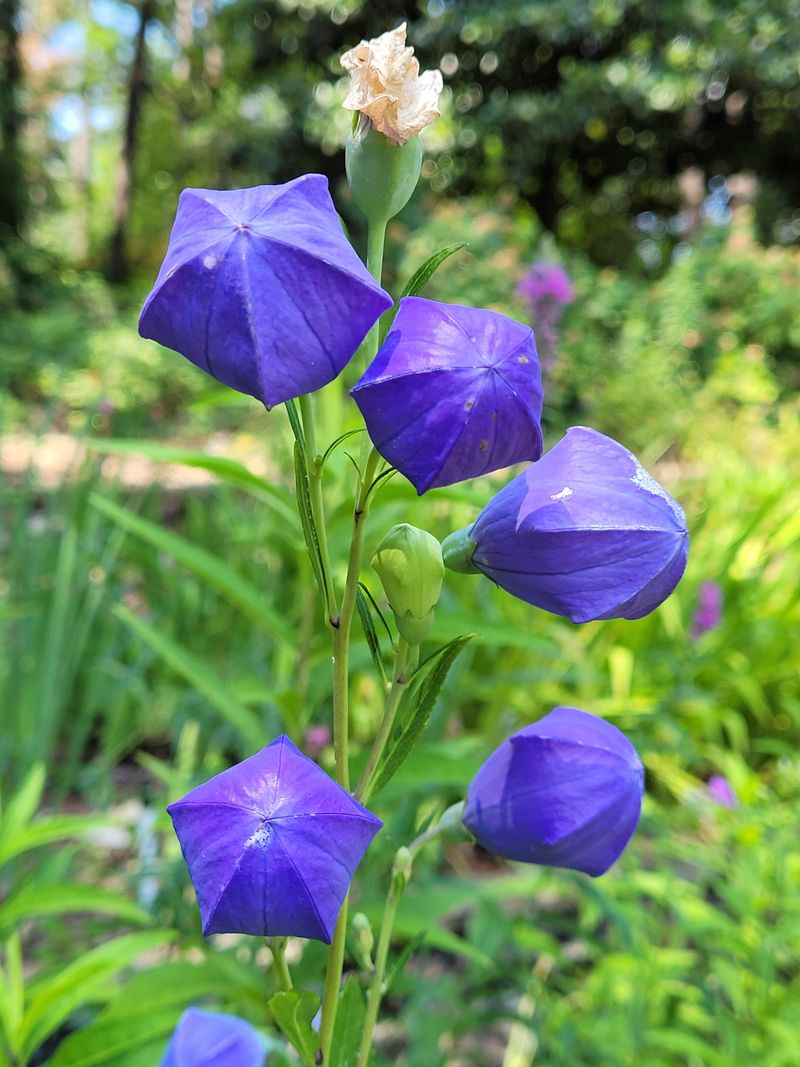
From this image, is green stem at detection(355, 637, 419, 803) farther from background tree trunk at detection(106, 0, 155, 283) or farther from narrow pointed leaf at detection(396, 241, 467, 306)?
background tree trunk at detection(106, 0, 155, 283)

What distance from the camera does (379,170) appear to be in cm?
43

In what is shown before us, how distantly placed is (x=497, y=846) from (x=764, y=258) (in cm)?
660

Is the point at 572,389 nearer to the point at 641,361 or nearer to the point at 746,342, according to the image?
the point at 641,361

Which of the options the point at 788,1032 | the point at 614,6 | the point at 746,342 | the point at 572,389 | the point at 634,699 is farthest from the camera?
the point at 614,6

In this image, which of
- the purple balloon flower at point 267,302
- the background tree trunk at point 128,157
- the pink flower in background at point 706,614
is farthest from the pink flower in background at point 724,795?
the background tree trunk at point 128,157

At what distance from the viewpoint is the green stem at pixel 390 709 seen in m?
0.43

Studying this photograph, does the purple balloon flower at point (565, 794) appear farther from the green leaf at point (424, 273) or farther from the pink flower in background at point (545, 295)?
the pink flower in background at point (545, 295)

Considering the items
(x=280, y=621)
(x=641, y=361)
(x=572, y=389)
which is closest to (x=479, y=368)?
(x=280, y=621)

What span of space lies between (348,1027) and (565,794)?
17cm

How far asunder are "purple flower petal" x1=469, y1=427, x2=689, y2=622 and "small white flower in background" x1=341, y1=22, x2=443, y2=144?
0.59 ft

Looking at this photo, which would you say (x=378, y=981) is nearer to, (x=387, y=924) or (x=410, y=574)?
(x=387, y=924)

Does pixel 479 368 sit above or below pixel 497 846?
above

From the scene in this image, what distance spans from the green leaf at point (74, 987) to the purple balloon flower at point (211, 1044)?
35 centimetres

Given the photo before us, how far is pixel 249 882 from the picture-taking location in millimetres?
352
